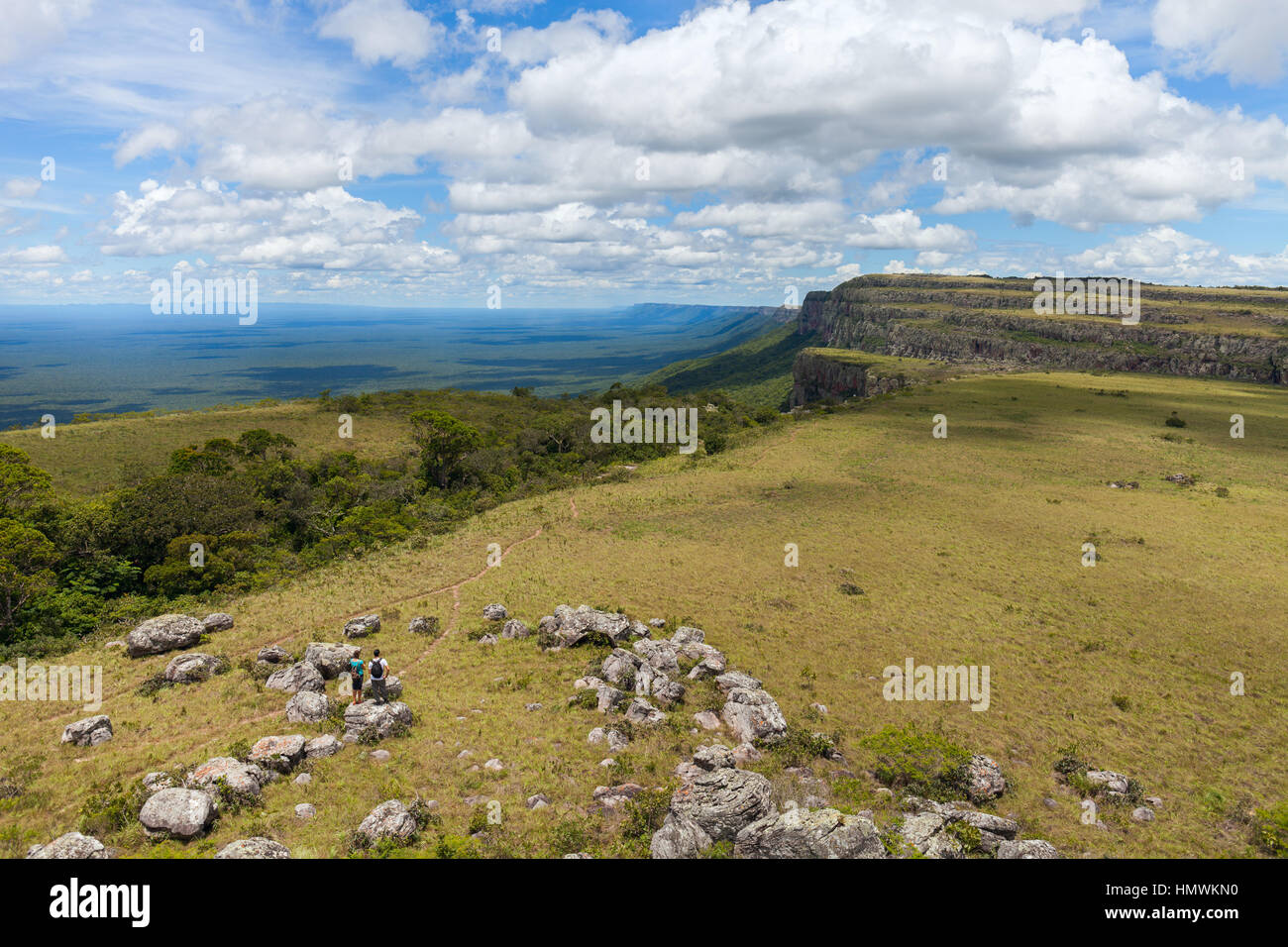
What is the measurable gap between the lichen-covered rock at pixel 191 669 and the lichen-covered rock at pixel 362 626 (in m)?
5.11

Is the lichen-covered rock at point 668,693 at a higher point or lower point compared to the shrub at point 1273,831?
higher

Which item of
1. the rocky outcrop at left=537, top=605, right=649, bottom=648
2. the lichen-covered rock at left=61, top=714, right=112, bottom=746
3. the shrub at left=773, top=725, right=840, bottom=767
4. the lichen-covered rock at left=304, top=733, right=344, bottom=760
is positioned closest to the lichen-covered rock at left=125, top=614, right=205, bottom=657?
the lichen-covered rock at left=61, top=714, right=112, bottom=746

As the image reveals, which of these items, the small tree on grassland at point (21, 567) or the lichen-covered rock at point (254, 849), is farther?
the small tree on grassland at point (21, 567)

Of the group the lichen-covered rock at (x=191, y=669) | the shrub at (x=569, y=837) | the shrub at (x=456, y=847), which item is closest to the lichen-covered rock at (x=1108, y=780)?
the shrub at (x=569, y=837)

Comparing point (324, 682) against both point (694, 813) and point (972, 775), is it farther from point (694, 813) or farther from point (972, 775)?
point (972, 775)

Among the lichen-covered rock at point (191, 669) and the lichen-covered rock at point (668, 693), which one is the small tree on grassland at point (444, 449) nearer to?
the lichen-covered rock at point (191, 669)

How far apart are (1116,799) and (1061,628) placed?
48.5 ft

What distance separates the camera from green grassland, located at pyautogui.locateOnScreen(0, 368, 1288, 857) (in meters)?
18.3

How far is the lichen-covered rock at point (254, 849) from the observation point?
13.7 metres

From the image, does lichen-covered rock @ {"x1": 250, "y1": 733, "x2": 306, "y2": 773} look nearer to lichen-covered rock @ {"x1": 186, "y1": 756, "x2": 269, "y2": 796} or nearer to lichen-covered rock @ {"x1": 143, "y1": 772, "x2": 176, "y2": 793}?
lichen-covered rock @ {"x1": 186, "y1": 756, "x2": 269, "y2": 796}

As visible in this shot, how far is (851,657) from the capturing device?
94.5ft

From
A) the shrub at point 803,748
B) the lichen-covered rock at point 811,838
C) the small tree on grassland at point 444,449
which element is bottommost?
the shrub at point 803,748

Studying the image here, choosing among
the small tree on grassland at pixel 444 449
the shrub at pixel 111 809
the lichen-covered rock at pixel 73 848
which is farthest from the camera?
the small tree on grassland at pixel 444 449

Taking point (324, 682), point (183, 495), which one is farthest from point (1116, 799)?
point (183, 495)
